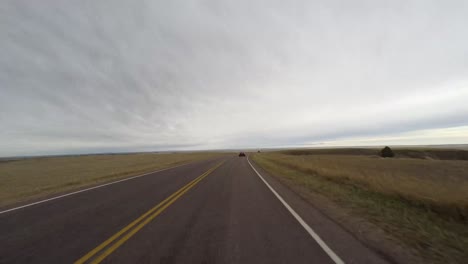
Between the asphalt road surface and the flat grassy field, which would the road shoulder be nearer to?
the asphalt road surface

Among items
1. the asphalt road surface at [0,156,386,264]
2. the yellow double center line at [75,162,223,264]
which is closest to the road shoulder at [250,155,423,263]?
the asphalt road surface at [0,156,386,264]

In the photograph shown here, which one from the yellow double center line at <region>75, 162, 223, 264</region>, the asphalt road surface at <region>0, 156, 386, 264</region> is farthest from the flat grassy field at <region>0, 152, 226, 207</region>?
the yellow double center line at <region>75, 162, 223, 264</region>

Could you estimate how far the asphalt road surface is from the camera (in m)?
3.53

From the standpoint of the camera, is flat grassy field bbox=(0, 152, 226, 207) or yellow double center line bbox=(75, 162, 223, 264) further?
flat grassy field bbox=(0, 152, 226, 207)

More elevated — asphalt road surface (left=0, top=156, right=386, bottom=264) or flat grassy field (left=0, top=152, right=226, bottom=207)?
flat grassy field (left=0, top=152, right=226, bottom=207)

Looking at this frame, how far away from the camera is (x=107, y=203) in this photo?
7.53m

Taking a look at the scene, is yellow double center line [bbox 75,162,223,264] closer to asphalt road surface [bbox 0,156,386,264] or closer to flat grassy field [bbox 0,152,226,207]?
asphalt road surface [bbox 0,156,386,264]

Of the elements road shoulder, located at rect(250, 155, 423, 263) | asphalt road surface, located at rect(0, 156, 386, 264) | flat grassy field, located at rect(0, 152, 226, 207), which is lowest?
road shoulder, located at rect(250, 155, 423, 263)

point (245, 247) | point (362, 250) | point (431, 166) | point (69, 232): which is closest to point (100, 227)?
point (69, 232)

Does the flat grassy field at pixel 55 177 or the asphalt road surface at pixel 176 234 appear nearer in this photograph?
the asphalt road surface at pixel 176 234

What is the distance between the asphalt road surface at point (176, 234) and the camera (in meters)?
3.53

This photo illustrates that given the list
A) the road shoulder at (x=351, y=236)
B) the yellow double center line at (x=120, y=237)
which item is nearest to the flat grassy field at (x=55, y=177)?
the yellow double center line at (x=120, y=237)

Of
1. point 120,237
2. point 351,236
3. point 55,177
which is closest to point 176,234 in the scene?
point 120,237

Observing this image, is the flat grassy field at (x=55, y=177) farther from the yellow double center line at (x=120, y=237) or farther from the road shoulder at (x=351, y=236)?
the road shoulder at (x=351, y=236)
